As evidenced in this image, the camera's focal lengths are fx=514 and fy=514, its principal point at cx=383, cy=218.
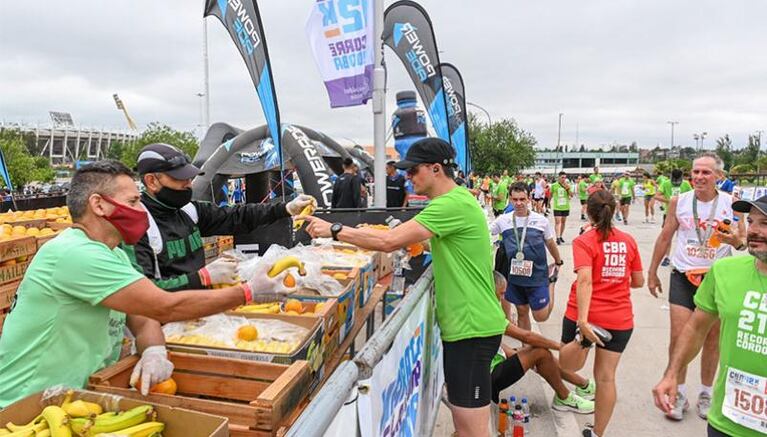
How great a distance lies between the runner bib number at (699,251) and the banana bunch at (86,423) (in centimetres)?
448

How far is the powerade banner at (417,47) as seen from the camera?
981cm

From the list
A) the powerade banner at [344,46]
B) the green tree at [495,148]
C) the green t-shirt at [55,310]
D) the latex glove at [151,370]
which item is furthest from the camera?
the green tree at [495,148]

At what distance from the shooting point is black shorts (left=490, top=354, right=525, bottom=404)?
168 inches

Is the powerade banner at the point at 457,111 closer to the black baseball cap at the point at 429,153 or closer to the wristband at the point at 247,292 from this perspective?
the black baseball cap at the point at 429,153

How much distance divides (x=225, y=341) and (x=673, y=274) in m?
4.02

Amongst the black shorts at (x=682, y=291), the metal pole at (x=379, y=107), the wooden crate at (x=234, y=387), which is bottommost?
the black shorts at (x=682, y=291)

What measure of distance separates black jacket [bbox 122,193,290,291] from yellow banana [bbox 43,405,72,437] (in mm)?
972

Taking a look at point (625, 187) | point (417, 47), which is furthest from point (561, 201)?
point (417, 47)

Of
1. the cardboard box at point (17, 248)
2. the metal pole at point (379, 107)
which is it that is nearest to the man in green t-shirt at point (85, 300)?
the cardboard box at point (17, 248)

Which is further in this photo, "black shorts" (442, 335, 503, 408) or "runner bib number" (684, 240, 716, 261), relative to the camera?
"runner bib number" (684, 240, 716, 261)

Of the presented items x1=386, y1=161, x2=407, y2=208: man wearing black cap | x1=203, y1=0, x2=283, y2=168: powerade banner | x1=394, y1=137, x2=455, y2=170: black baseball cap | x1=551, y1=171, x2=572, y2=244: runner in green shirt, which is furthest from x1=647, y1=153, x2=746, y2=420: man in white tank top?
x1=551, y1=171, x2=572, y2=244: runner in green shirt

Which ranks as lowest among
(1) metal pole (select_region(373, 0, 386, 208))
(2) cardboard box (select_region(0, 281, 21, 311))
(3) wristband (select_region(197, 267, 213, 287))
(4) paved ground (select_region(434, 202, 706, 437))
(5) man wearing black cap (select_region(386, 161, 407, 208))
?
(4) paved ground (select_region(434, 202, 706, 437))

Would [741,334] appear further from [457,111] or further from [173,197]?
[457,111]

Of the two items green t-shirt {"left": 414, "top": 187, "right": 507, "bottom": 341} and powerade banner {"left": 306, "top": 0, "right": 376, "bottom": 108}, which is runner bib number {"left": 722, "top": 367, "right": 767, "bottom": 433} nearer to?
green t-shirt {"left": 414, "top": 187, "right": 507, "bottom": 341}
